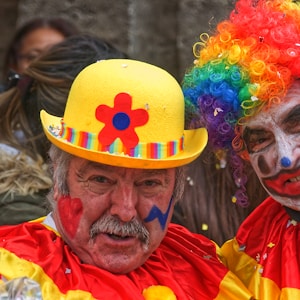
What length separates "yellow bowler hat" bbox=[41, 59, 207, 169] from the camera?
2660mm

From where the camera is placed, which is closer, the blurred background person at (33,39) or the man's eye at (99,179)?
the man's eye at (99,179)

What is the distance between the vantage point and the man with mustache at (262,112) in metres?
2.79

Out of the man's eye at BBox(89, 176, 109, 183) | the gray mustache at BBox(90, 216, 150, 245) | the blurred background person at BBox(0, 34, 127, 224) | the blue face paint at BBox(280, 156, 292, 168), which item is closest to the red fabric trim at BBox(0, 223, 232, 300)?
the gray mustache at BBox(90, 216, 150, 245)

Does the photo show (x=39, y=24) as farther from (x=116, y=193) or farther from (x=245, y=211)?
(x=116, y=193)

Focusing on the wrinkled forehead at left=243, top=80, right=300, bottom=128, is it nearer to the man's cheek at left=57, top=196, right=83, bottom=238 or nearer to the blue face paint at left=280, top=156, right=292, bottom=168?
the blue face paint at left=280, top=156, right=292, bottom=168

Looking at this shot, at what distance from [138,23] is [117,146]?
339cm

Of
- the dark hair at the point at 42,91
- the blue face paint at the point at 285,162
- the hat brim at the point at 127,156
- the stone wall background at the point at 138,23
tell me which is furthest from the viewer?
the stone wall background at the point at 138,23

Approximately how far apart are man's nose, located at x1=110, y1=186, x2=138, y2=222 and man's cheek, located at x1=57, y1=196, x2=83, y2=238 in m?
0.12

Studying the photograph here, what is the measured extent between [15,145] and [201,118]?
1.06m

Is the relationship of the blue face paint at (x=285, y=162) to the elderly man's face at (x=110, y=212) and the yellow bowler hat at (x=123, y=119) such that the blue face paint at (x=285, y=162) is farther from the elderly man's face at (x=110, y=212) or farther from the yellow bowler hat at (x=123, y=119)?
the elderly man's face at (x=110, y=212)

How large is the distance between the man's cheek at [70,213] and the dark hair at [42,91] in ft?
3.48

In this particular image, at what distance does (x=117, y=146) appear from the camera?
2660 millimetres

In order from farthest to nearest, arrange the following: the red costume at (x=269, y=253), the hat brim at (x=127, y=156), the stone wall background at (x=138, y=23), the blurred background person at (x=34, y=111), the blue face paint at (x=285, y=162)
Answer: the stone wall background at (x=138, y=23), the blurred background person at (x=34, y=111), the red costume at (x=269, y=253), the blue face paint at (x=285, y=162), the hat brim at (x=127, y=156)

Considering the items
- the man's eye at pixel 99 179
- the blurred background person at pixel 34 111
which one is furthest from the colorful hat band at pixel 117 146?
the blurred background person at pixel 34 111
